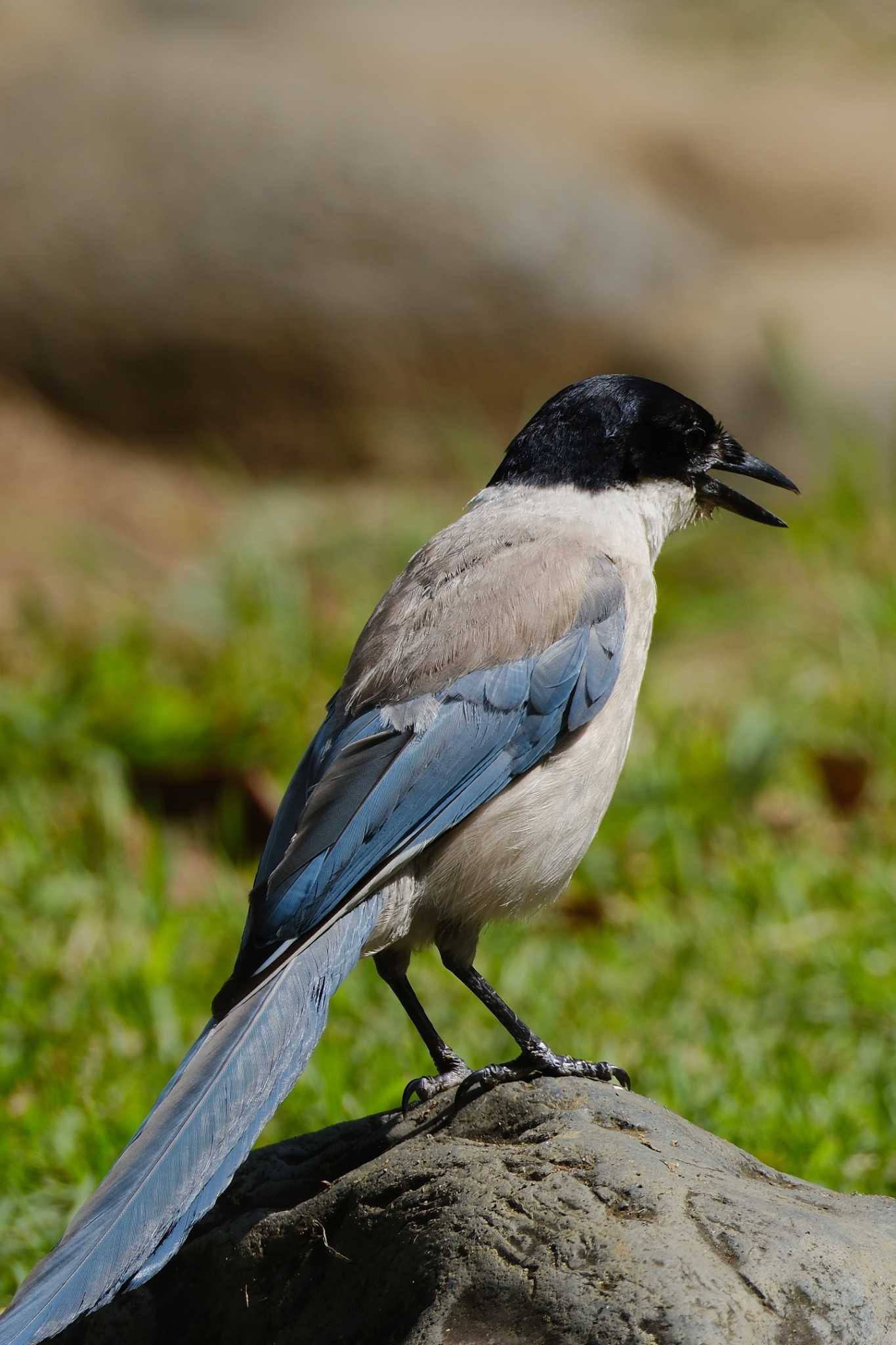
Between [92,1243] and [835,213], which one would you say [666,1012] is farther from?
[835,213]

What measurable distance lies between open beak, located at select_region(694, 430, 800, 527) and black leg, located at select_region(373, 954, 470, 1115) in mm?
1435

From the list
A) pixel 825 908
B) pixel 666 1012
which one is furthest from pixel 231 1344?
pixel 825 908

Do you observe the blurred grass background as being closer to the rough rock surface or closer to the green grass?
the green grass

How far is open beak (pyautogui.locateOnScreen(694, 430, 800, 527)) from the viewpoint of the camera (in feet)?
13.0

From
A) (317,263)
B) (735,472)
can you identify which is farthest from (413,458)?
(735,472)

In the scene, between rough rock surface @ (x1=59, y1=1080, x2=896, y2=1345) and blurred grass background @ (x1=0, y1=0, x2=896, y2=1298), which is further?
blurred grass background @ (x1=0, y1=0, x2=896, y2=1298)

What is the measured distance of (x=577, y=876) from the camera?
215 inches

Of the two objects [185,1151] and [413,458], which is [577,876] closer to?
[185,1151]

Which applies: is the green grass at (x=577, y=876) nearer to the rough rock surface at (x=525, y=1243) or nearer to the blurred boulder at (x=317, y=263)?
the rough rock surface at (x=525, y=1243)

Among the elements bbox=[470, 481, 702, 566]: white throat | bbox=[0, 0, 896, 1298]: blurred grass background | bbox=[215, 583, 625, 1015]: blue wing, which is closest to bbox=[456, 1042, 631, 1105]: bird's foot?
bbox=[215, 583, 625, 1015]: blue wing

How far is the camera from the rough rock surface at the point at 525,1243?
2221 mm

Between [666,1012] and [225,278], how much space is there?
17.1 ft

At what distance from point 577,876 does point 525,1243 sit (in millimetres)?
3104

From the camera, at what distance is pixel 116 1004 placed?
443 centimetres
